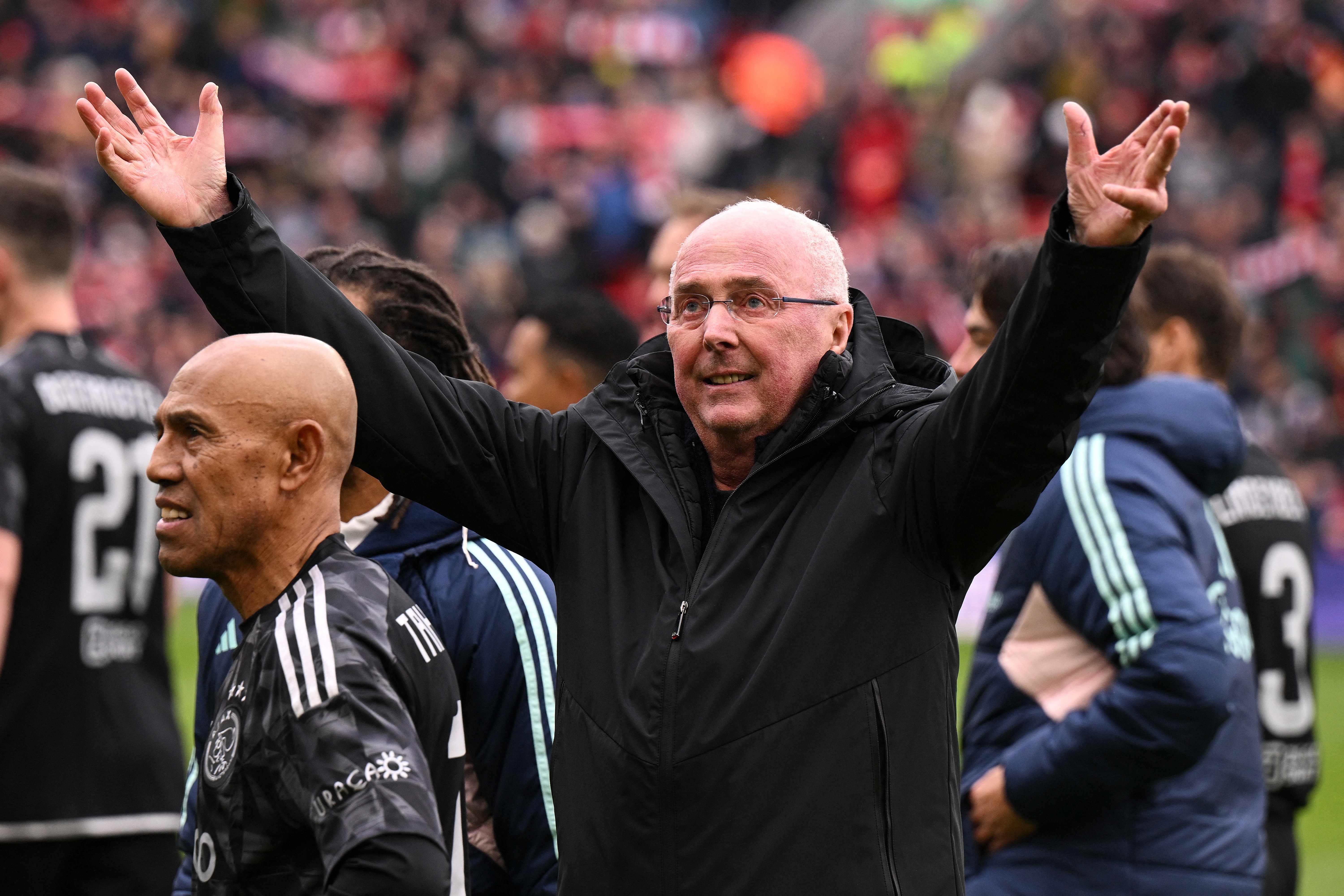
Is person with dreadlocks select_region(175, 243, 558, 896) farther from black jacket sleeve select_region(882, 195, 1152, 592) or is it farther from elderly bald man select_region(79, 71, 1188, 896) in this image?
black jacket sleeve select_region(882, 195, 1152, 592)

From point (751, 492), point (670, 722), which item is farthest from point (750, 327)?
point (670, 722)

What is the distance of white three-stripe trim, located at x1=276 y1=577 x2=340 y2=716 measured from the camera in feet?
7.60

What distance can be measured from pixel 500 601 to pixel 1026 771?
1.31 m

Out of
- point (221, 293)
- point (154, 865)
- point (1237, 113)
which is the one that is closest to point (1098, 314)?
point (221, 293)

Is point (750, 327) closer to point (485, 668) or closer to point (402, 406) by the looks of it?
point (402, 406)

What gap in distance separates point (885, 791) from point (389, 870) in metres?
0.80

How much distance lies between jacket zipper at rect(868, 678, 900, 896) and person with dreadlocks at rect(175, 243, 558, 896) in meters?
0.67

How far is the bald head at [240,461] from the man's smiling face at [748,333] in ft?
2.16

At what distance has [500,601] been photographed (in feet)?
10.1

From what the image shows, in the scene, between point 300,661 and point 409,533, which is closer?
point 300,661

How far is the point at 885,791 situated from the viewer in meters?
2.60

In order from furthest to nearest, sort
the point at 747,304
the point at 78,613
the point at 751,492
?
the point at 78,613 → the point at 747,304 → the point at 751,492

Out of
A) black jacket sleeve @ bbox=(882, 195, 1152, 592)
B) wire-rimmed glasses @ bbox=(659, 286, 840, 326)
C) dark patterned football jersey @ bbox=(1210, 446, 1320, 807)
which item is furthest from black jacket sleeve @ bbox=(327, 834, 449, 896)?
dark patterned football jersey @ bbox=(1210, 446, 1320, 807)

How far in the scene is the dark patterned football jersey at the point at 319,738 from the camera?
2238mm
